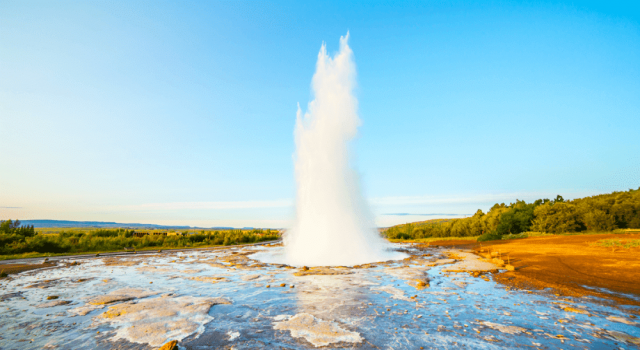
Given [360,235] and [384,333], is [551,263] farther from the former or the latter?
[384,333]

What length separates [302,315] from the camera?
8.49 metres

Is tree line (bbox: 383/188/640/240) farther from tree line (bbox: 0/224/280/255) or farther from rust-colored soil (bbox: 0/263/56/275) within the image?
rust-colored soil (bbox: 0/263/56/275)

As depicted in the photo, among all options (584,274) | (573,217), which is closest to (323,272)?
(584,274)

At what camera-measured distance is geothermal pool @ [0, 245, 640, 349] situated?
652 centimetres

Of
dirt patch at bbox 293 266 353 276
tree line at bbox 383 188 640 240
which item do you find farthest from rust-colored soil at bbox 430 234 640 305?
tree line at bbox 383 188 640 240

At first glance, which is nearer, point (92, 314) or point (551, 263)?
point (92, 314)

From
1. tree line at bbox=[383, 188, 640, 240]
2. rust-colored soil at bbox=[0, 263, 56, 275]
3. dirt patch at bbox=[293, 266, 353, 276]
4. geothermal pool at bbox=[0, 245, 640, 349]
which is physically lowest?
dirt patch at bbox=[293, 266, 353, 276]

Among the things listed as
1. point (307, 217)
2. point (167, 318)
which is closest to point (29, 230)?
point (307, 217)

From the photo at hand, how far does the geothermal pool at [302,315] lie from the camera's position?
6.52 metres

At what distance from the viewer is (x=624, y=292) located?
10273mm

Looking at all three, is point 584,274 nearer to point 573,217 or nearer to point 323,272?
point 323,272

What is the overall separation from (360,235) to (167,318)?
17028 millimetres

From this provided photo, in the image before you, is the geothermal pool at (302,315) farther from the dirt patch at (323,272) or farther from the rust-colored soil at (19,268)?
the rust-colored soil at (19,268)

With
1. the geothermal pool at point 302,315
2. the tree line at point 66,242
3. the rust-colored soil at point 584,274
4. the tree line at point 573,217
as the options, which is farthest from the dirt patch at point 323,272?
the tree line at point 573,217
